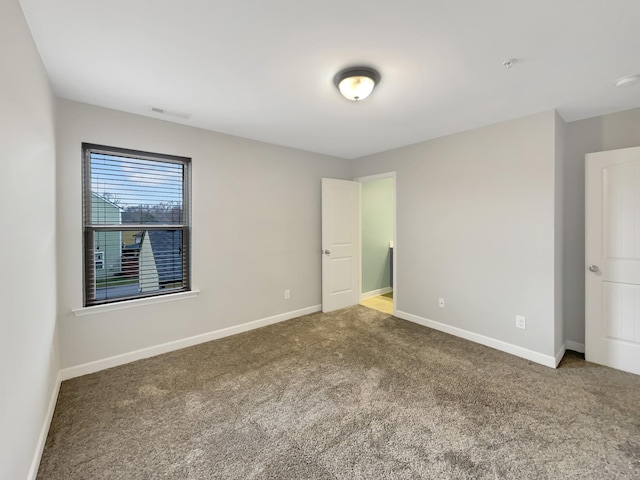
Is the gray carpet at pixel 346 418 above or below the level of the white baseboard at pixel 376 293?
below

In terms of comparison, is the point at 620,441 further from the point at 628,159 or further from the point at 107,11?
the point at 107,11

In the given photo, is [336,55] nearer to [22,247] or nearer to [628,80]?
[22,247]

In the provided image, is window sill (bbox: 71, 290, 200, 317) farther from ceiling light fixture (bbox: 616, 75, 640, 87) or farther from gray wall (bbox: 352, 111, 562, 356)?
ceiling light fixture (bbox: 616, 75, 640, 87)

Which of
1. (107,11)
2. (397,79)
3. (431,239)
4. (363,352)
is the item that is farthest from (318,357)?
(107,11)

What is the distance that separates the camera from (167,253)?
10.1ft

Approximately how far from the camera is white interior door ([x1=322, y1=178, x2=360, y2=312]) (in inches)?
169

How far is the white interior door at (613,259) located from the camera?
254 centimetres

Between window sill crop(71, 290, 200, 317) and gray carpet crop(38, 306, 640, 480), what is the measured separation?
21.9 inches

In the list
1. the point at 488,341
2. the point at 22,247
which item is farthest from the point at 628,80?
the point at 22,247

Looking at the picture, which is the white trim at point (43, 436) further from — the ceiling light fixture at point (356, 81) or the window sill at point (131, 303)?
Result: the ceiling light fixture at point (356, 81)

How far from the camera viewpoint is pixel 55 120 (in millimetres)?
2346

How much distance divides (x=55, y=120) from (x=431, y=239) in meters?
3.96

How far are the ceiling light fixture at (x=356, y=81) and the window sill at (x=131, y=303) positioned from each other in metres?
2.53

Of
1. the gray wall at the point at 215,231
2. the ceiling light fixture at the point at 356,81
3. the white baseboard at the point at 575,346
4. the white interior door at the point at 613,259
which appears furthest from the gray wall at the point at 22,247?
the white baseboard at the point at 575,346
